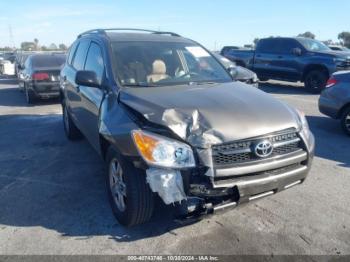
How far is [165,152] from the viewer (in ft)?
9.65

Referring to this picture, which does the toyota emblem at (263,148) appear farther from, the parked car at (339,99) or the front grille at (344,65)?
the front grille at (344,65)

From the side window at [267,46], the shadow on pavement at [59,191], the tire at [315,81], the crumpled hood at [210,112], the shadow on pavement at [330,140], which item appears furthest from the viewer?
the side window at [267,46]

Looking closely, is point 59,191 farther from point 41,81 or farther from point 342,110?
point 41,81

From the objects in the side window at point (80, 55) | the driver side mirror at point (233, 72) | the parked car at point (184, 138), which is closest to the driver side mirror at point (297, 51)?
the driver side mirror at point (233, 72)

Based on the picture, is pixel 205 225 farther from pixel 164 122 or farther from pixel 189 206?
pixel 164 122

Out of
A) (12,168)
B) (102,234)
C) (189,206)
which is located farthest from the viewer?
(12,168)

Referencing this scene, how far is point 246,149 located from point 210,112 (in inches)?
18.4

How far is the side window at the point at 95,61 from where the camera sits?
4309 millimetres

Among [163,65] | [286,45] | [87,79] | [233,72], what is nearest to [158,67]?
[163,65]

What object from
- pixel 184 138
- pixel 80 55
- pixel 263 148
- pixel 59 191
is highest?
pixel 80 55

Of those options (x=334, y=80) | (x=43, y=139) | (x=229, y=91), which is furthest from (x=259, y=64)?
(x=229, y=91)

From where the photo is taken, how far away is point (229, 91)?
392 cm

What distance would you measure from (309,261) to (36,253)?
2337 millimetres

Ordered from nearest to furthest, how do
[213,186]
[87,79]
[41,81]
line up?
1. [213,186]
2. [87,79]
3. [41,81]
